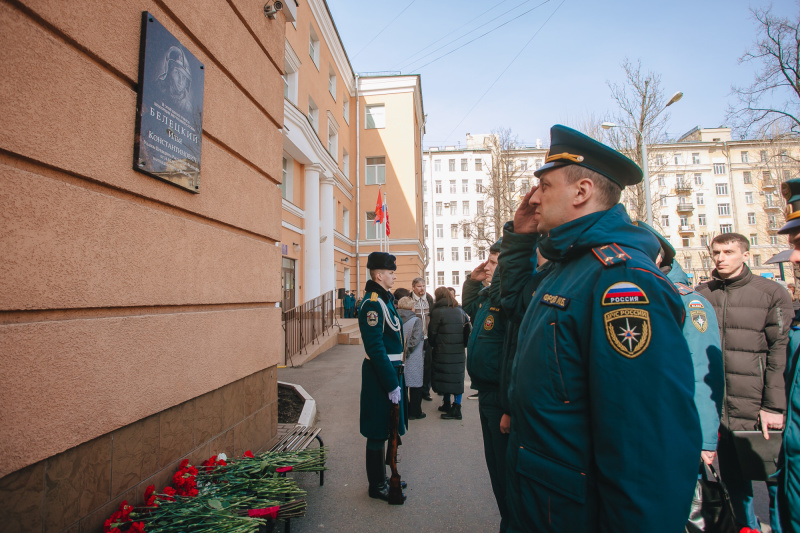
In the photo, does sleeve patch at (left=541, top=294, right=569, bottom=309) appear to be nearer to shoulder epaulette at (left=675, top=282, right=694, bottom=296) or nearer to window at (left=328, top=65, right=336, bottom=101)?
shoulder epaulette at (left=675, top=282, right=694, bottom=296)

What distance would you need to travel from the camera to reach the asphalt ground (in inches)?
129

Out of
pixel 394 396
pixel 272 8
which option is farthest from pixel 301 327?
pixel 272 8

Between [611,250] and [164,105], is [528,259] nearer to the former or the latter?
[611,250]

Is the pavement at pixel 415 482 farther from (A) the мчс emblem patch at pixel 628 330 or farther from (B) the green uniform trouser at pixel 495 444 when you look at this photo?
(A) the мчс emblem patch at pixel 628 330

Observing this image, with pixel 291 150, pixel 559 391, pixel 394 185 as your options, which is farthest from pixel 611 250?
pixel 394 185

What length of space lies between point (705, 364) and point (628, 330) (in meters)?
1.94

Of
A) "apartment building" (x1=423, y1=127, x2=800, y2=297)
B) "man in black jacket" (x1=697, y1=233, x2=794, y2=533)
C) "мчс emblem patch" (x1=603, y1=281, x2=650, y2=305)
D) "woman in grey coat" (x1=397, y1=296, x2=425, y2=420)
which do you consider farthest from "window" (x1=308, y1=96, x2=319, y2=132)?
"apartment building" (x1=423, y1=127, x2=800, y2=297)

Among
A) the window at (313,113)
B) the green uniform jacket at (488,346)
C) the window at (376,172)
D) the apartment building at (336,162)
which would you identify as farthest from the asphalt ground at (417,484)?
the window at (376,172)

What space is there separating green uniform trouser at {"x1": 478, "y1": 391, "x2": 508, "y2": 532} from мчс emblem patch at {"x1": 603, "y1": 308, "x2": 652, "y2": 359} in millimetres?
1693

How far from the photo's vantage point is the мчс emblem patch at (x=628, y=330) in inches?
50.4

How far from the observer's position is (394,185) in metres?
27.0

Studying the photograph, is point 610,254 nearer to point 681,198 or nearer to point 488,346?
point 488,346

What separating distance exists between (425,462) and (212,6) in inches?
186

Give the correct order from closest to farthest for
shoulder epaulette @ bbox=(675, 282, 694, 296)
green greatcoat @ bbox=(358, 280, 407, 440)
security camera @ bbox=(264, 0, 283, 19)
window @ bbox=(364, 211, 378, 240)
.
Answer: shoulder epaulette @ bbox=(675, 282, 694, 296), green greatcoat @ bbox=(358, 280, 407, 440), security camera @ bbox=(264, 0, 283, 19), window @ bbox=(364, 211, 378, 240)
